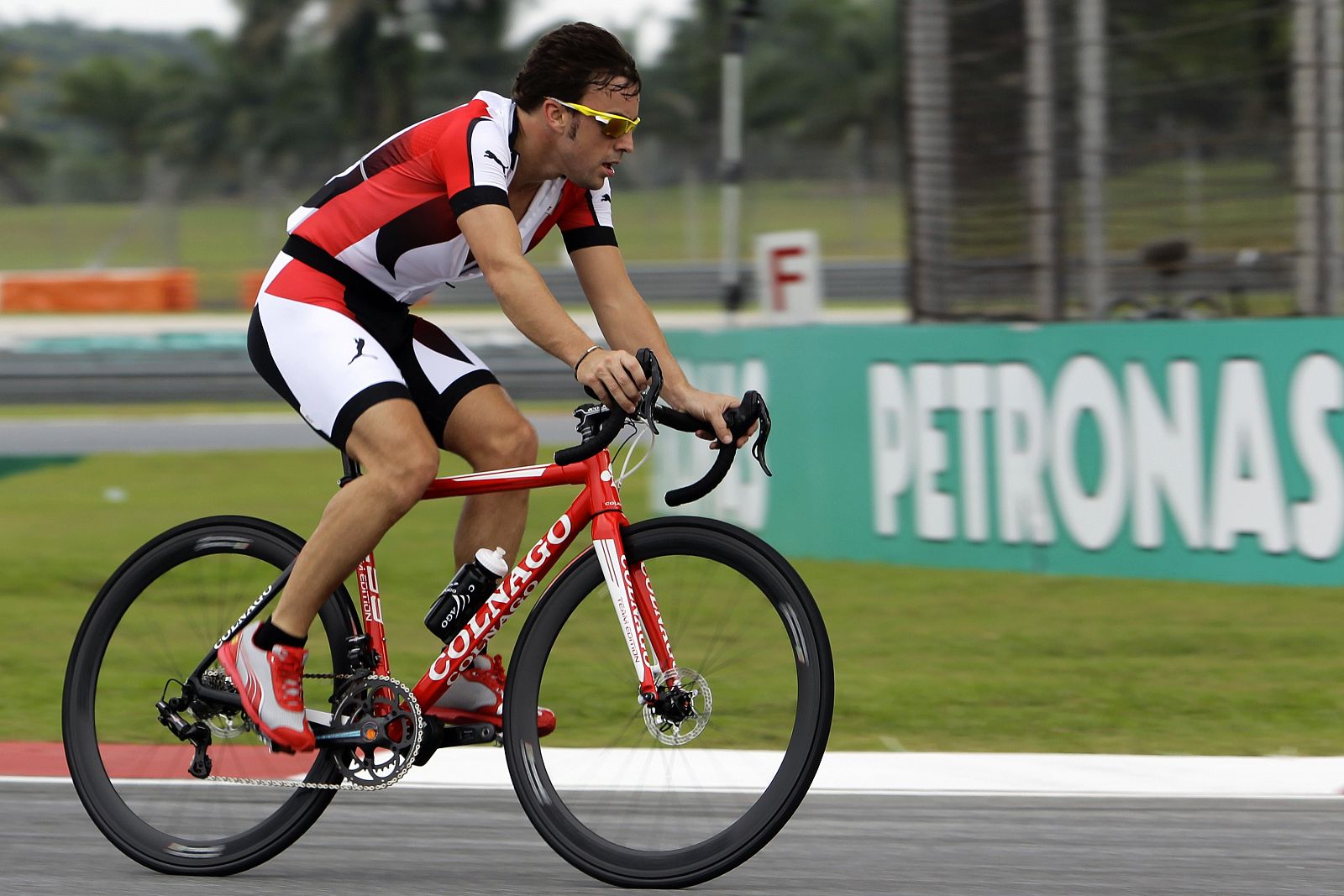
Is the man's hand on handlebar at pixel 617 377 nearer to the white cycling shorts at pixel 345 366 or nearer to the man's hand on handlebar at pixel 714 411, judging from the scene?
the man's hand on handlebar at pixel 714 411

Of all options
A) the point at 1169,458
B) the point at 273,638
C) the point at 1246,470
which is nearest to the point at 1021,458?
the point at 1169,458

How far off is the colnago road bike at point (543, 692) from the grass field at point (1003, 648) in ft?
5.87

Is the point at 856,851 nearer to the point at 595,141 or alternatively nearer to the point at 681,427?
the point at 681,427

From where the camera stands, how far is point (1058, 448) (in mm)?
8469

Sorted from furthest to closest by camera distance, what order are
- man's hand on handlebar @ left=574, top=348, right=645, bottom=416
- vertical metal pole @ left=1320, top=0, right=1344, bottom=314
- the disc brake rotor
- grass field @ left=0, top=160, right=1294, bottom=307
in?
grass field @ left=0, top=160, right=1294, bottom=307, vertical metal pole @ left=1320, top=0, right=1344, bottom=314, the disc brake rotor, man's hand on handlebar @ left=574, top=348, right=645, bottom=416

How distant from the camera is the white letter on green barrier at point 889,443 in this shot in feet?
29.6

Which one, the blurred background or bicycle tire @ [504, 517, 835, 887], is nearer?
bicycle tire @ [504, 517, 835, 887]

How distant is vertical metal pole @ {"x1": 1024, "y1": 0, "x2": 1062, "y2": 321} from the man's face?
541 centimetres

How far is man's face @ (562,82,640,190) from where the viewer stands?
420 centimetres

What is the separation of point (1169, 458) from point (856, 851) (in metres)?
3.95

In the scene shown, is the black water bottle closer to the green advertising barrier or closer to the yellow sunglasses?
the yellow sunglasses

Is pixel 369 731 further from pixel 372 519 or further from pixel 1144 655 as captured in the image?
pixel 1144 655

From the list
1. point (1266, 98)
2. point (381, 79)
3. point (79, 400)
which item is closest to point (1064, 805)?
point (1266, 98)

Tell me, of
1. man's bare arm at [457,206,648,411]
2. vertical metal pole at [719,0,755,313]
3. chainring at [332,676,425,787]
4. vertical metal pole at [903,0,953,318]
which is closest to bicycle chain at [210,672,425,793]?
chainring at [332,676,425,787]
